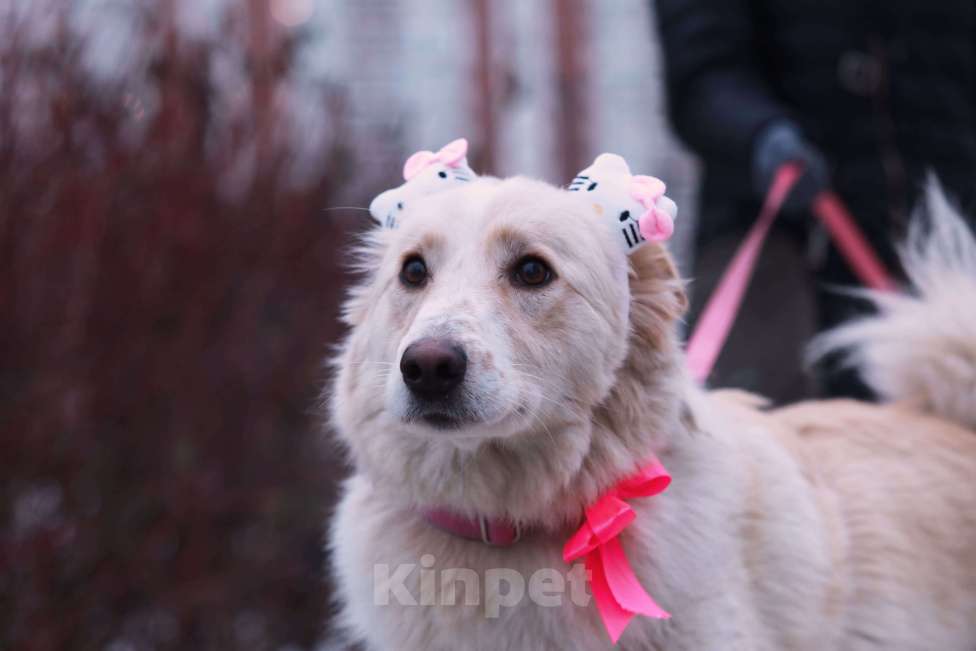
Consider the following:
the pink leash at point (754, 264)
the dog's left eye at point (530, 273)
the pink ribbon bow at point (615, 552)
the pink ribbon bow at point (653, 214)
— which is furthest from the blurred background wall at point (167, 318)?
the pink ribbon bow at point (653, 214)

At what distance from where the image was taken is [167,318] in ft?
13.1

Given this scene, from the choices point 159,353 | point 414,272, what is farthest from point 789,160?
point 159,353

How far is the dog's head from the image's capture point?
2.07m

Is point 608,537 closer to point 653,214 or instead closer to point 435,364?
point 435,364

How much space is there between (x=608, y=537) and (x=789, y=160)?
4.37 ft

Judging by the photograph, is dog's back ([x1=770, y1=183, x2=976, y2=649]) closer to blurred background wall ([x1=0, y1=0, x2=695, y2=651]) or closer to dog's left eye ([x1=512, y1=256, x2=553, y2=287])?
dog's left eye ([x1=512, y1=256, x2=553, y2=287])

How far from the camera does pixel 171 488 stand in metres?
3.82

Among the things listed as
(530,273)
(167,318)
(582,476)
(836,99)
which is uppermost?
(836,99)

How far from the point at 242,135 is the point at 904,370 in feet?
9.23

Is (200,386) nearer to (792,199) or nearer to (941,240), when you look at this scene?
(792,199)

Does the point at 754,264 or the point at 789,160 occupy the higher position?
the point at 789,160

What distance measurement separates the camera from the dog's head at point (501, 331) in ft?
6.79

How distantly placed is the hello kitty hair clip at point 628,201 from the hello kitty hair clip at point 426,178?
273mm

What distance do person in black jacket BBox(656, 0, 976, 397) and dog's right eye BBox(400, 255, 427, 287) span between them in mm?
1167
